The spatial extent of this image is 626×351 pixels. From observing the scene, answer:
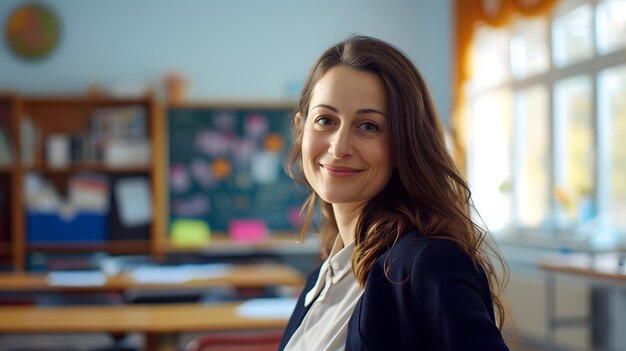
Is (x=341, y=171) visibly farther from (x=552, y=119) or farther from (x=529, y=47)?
(x=529, y=47)

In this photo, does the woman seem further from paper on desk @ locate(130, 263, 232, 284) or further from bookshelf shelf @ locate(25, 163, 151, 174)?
bookshelf shelf @ locate(25, 163, 151, 174)

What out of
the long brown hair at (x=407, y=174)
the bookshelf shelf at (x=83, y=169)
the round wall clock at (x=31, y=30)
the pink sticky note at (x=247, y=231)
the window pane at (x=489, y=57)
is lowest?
Answer: the pink sticky note at (x=247, y=231)

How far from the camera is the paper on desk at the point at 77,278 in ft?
13.1

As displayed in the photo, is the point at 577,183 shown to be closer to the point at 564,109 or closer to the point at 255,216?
the point at 564,109

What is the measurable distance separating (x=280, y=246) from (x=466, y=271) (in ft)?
18.2

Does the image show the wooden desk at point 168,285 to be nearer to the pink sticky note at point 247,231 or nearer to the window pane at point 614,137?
the pink sticky note at point 247,231

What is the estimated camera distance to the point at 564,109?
18.4 feet

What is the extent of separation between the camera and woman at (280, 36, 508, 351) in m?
0.97

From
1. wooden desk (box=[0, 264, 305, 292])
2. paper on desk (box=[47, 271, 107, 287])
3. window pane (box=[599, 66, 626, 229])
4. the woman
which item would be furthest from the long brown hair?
window pane (box=[599, 66, 626, 229])

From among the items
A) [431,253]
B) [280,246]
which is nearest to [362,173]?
[431,253]

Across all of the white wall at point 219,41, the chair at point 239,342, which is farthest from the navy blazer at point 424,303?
the white wall at point 219,41

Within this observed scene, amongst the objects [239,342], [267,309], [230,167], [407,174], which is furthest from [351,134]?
[230,167]

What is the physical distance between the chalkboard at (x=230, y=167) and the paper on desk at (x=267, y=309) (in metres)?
3.67

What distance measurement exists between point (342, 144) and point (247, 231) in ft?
18.2
